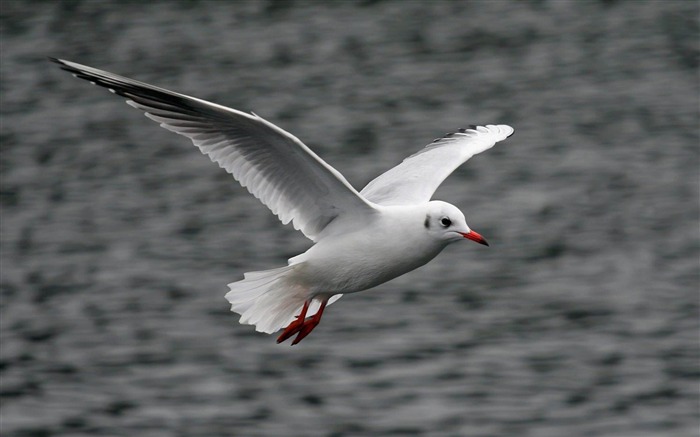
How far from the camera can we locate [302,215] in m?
9.52

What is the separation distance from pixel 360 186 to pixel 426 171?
1089 centimetres

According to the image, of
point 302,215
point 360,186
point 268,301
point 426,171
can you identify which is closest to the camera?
point 302,215

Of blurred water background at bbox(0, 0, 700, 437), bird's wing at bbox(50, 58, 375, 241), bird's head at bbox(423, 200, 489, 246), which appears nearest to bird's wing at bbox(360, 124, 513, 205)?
bird's wing at bbox(50, 58, 375, 241)

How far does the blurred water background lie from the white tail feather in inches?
243

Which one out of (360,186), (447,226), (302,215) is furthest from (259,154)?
(360,186)

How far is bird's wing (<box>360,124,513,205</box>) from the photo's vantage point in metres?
10.2

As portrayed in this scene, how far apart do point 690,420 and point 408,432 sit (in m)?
3.37

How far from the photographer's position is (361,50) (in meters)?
29.7

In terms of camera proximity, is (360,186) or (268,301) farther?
(360,186)

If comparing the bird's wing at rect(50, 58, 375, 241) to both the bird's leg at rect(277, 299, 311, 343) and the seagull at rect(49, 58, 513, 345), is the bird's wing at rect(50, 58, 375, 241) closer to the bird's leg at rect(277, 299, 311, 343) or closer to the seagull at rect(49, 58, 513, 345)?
the seagull at rect(49, 58, 513, 345)

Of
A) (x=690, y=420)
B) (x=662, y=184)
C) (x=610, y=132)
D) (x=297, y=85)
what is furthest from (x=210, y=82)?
(x=690, y=420)

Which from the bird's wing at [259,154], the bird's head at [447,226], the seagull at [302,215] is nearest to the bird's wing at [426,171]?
the seagull at [302,215]

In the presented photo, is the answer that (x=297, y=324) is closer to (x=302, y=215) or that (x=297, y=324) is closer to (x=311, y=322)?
(x=311, y=322)

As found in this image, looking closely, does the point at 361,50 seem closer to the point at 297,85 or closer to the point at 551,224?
the point at 297,85
